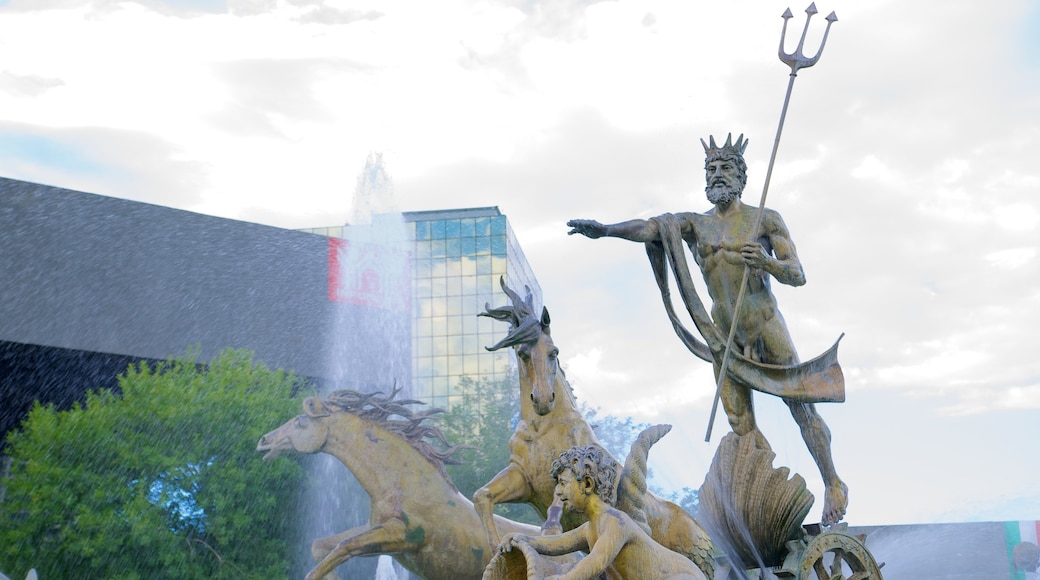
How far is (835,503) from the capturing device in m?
8.00

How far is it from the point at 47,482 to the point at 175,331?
9.58 m

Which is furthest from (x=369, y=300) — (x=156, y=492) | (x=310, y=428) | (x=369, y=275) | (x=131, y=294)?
(x=310, y=428)

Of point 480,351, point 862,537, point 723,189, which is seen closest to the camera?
point 862,537

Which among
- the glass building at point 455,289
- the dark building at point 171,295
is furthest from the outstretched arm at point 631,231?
the glass building at point 455,289

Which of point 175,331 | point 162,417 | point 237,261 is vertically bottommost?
point 162,417

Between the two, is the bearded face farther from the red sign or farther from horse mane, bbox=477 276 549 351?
the red sign

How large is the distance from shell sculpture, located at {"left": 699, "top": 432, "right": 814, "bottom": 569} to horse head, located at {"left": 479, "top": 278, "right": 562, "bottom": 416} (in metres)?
1.17

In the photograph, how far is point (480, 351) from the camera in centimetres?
5700

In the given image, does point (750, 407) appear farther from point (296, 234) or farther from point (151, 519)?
point (296, 234)

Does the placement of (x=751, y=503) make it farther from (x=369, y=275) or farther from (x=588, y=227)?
(x=369, y=275)

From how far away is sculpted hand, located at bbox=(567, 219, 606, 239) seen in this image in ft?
27.6

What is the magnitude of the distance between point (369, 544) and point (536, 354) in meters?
2.76

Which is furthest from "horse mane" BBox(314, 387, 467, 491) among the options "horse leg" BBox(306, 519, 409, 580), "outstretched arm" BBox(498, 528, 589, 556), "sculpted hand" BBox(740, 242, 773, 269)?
"outstretched arm" BBox(498, 528, 589, 556)

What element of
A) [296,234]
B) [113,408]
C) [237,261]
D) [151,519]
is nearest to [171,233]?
[237,261]
